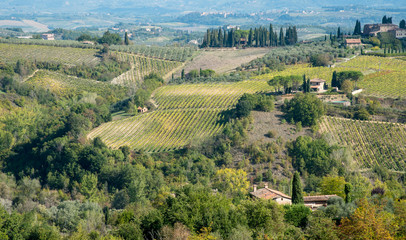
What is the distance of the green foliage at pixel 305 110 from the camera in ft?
241

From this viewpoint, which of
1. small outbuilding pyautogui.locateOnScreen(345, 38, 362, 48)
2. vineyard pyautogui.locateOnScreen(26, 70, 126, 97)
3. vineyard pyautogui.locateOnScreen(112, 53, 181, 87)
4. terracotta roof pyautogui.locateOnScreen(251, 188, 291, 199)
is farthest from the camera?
small outbuilding pyautogui.locateOnScreen(345, 38, 362, 48)

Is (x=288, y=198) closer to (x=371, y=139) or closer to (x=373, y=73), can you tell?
(x=371, y=139)

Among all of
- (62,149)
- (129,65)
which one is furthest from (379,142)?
(129,65)

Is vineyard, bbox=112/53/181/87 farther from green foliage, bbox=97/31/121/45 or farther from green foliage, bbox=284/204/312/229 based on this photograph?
green foliage, bbox=284/204/312/229

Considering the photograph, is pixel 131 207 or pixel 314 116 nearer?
pixel 131 207

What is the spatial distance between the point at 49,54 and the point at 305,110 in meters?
73.7

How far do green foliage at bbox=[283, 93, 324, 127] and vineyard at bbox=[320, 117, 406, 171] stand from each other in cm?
174

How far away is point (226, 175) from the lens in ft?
201

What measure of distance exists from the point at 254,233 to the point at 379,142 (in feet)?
124

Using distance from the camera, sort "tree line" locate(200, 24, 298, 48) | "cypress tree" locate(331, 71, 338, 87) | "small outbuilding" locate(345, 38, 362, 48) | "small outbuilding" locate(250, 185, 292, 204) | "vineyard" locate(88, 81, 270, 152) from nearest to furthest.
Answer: "small outbuilding" locate(250, 185, 292, 204), "vineyard" locate(88, 81, 270, 152), "cypress tree" locate(331, 71, 338, 87), "small outbuilding" locate(345, 38, 362, 48), "tree line" locate(200, 24, 298, 48)

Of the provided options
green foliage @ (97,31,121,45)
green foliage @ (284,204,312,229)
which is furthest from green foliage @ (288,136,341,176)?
green foliage @ (97,31,121,45)

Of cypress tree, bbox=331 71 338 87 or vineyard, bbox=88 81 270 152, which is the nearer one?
vineyard, bbox=88 81 270 152

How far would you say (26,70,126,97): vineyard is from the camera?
4097 inches

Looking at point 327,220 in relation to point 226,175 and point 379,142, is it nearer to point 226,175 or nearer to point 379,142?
point 226,175
